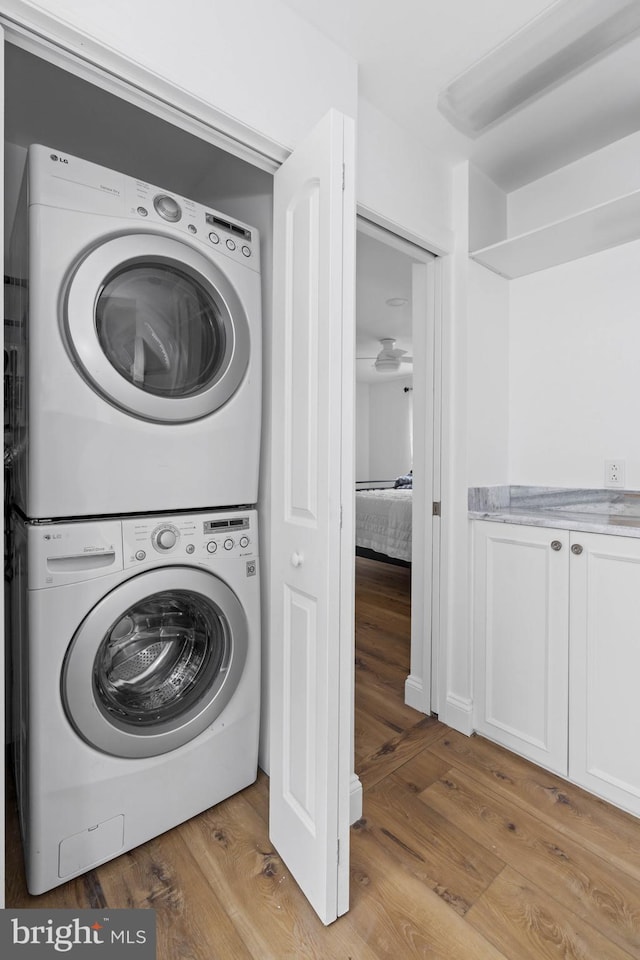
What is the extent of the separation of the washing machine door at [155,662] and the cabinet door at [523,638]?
1016 millimetres

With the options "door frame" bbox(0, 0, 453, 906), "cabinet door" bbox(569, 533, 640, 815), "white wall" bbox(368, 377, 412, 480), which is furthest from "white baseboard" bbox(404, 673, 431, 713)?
"white wall" bbox(368, 377, 412, 480)

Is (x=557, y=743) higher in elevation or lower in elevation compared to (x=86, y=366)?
lower

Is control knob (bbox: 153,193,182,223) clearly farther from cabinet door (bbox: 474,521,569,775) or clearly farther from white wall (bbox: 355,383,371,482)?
white wall (bbox: 355,383,371,482)

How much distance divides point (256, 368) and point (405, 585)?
3.12 meters

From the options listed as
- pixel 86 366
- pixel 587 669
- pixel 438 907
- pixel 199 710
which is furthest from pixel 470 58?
pixel 438 907

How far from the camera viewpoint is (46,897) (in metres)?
1.22

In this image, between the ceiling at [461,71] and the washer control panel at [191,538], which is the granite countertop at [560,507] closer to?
the washer control panel at [191,538]

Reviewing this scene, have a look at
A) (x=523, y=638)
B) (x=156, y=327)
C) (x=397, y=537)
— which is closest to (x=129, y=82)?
(x=156, y=327)

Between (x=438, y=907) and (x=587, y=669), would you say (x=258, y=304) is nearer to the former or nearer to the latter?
(x=587, y=669)

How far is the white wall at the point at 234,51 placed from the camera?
1062 millimetres

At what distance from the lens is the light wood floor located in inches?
44.9

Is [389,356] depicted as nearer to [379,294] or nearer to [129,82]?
[379,294]

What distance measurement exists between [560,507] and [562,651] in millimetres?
713

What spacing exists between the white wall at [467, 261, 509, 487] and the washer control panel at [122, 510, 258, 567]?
104cm
